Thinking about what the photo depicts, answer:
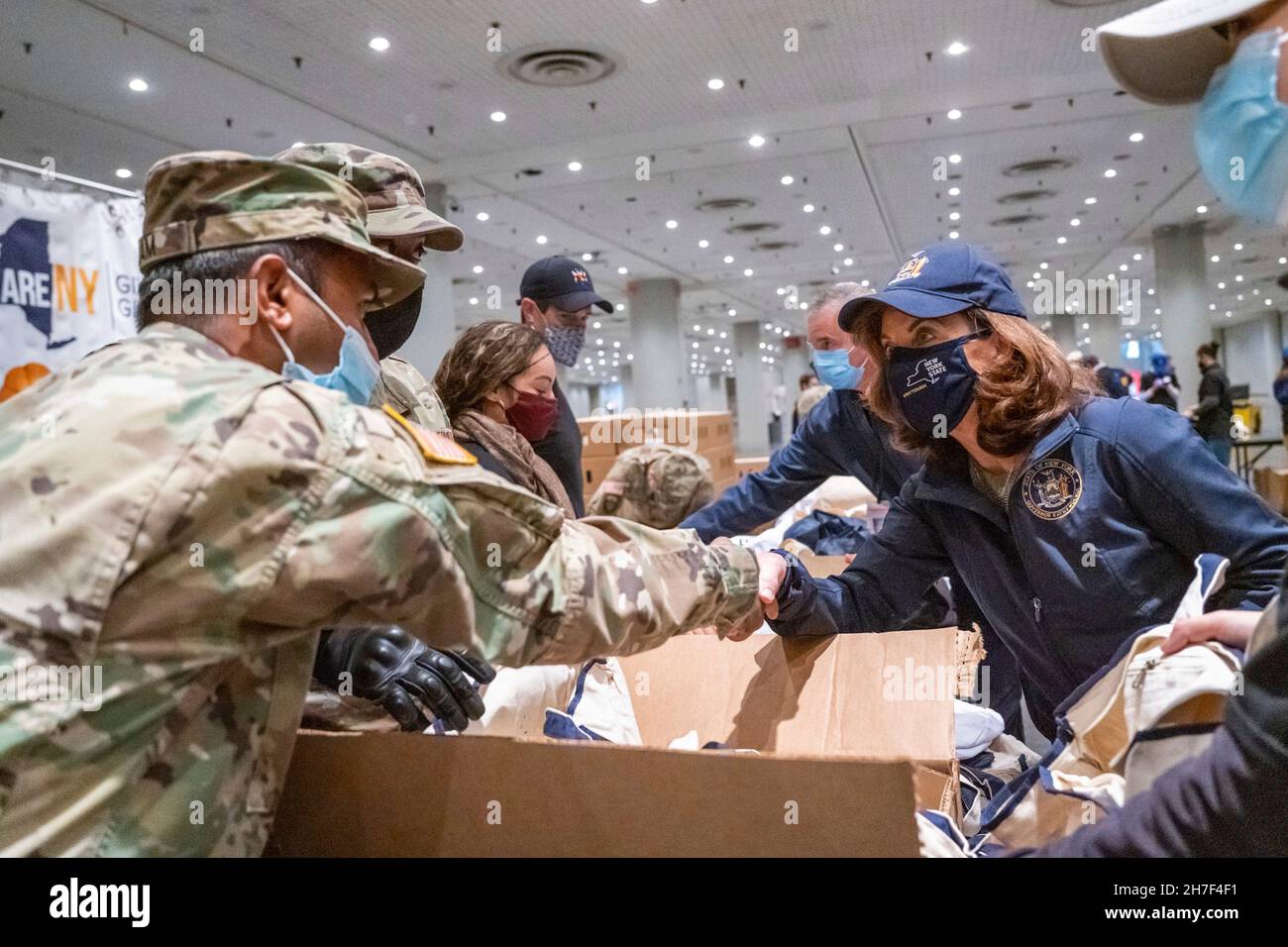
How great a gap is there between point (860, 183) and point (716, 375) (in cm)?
3444

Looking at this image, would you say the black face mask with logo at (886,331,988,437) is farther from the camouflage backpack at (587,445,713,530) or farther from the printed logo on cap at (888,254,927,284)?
the camouflage backpack at (587,445,713,530)

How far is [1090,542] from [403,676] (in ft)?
3.70

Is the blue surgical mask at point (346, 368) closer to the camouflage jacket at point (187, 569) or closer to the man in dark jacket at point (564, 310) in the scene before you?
the camouflage jacket at point (187, 569)

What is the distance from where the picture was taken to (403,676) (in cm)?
132

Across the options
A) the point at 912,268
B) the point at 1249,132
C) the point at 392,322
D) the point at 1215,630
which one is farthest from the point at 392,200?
the point at 1215,630

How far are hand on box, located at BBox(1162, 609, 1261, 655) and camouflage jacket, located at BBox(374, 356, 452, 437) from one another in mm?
1613

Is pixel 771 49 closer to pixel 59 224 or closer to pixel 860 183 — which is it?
pixel 860 183

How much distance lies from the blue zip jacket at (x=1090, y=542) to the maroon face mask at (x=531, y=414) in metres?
1.24

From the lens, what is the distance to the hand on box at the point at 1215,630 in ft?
3.20

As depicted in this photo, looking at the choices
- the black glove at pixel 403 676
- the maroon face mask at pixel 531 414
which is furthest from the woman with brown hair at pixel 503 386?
the black glove at pixel 403 676

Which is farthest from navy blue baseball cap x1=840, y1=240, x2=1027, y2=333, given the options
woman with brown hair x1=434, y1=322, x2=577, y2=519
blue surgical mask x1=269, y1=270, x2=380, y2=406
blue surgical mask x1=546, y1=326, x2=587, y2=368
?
blue surgical mask x1=546, y1=326, x2=587, y2=368

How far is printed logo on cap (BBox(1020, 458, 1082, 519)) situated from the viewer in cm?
158

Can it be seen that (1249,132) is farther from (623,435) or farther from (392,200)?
(623,435)
